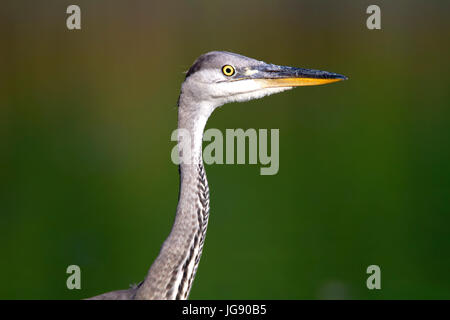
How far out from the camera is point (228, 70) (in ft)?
9.96

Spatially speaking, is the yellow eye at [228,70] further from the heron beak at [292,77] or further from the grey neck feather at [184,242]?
the grey neck feather at [184,242]

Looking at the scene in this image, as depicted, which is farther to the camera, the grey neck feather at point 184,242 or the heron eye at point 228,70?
the heron eye at point 228,70

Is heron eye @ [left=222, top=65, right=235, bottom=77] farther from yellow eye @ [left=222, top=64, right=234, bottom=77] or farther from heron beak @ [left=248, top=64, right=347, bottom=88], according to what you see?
heron beak @ [left=248, top=64, right=347, bottom=88]

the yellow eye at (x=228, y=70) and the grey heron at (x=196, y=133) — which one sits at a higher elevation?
the yellow eye at (x=228, y=70)

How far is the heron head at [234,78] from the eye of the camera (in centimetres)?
299

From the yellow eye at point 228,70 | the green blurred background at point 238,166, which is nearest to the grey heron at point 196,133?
the yellow eye at point 228,70

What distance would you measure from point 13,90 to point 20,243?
2.66 meters

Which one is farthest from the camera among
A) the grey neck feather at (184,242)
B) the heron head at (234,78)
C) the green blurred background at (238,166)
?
the green blurred background at (238,166)

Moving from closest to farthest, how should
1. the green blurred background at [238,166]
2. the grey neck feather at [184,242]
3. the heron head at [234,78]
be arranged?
1. the grey neck feather at [184,242]
2. the heron head at [234,78]
3. the green blurred background at [238,166]

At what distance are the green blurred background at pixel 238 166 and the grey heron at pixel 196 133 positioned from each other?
2.31 m

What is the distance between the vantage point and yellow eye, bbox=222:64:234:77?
3.02m

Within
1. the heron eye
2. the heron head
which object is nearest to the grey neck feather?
the heron head

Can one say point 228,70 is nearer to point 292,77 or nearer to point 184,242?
point 292,77

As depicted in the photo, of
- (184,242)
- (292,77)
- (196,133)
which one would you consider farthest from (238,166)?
(184,242)
